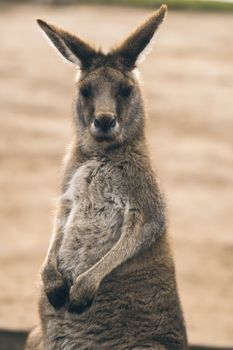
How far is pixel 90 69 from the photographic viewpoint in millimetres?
5637


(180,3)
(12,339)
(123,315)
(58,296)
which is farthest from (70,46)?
(180,3)

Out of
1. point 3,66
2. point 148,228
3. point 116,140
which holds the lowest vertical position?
point 148,228

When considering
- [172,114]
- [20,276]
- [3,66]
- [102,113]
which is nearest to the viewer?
[102,113]

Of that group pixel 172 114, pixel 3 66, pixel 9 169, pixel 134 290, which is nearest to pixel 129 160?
pixel 134 290

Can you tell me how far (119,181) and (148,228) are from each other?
25 cm

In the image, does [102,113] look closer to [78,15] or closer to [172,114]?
[172,114]

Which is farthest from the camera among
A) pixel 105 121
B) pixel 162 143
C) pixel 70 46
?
pixel 162 143

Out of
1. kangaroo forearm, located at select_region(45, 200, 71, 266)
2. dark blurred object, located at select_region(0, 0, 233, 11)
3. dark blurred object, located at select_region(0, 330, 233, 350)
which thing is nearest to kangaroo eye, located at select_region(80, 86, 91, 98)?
kangaroo forearm, located at select_region(45, 200, 71, 266)

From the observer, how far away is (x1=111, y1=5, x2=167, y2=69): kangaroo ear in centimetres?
546

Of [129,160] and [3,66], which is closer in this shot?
[129,160]

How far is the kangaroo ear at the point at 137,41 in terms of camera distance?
215 inches

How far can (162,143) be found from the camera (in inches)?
517

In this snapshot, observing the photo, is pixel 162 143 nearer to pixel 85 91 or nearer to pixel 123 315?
pixel 85 91

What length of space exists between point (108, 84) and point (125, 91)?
88mm
